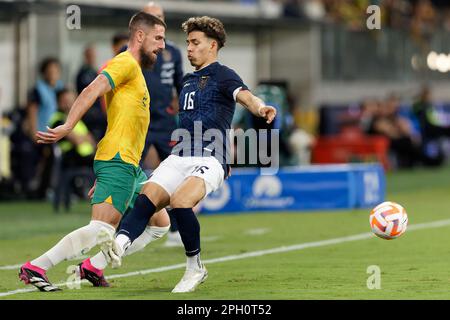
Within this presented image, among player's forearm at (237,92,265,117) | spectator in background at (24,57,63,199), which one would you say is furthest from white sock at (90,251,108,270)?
spectator in background at (24,57,63,199)

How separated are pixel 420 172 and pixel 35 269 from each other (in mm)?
18802

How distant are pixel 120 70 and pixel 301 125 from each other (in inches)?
769

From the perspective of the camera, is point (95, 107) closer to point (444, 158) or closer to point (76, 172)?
point (76, 172)

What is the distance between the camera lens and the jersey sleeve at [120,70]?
9.53 m

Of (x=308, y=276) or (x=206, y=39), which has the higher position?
(x=206, y=39)

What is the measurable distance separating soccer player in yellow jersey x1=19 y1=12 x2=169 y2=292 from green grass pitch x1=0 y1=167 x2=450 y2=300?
0.31 metres

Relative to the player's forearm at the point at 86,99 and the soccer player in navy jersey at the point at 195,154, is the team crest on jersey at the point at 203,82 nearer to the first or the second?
the soccer player in navy jersey at the point at 195,154

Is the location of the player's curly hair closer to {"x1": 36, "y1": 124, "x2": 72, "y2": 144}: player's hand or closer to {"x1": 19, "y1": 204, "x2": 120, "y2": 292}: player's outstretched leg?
{"x1": 36, "y1": 124, "x2": 72, "y2": 144}: player's hand

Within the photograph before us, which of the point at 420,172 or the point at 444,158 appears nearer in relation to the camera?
the point at 420,172

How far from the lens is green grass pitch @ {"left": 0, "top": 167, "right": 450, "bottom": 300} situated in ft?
31.2

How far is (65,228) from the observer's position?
1559 cm

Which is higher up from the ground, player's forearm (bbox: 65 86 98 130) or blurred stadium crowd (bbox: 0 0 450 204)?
player's forearm (bbox: 65 86 98 130)

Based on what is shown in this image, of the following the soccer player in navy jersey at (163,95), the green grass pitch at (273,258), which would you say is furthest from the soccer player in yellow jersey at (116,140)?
the soccer player in navy jersey at (163,95)
